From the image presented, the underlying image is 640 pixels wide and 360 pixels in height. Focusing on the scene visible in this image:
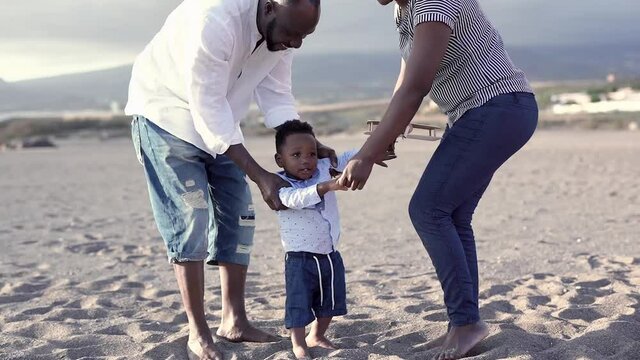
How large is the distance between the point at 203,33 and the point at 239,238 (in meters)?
1.20

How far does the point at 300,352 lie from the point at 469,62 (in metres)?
1.53

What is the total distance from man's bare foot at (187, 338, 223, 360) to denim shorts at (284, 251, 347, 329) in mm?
371

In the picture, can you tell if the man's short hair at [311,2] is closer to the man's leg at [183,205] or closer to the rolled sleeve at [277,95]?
the rolled sleeve at [277,95]

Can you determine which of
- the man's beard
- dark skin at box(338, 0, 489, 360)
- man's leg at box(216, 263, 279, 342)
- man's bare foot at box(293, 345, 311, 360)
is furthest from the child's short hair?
man's bare foot at box(293, 345, 311, 360)

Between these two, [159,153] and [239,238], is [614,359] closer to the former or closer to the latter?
[239,238]

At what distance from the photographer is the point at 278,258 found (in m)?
7.70

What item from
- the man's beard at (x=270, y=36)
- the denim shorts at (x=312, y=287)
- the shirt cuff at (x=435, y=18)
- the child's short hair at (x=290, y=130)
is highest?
the man's beard at (x=270, y=36)

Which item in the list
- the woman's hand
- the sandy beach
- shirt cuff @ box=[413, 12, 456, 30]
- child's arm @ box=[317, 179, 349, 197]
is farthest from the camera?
the sandy beach

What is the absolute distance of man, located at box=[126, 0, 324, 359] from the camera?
3.79 meters

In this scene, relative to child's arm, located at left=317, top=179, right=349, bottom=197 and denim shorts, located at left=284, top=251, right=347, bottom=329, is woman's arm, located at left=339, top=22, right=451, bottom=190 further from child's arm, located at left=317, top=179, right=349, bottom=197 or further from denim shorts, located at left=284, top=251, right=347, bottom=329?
denim shorts, located at left=284, top=251, right=347, bottom=329

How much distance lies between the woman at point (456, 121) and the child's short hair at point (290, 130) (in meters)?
0.49

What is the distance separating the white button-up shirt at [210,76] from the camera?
12.4 ft

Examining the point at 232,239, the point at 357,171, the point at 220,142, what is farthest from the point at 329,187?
the point at 232,239

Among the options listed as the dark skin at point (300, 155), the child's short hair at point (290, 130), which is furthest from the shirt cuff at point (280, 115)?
the dark skin at point (300, 155)
